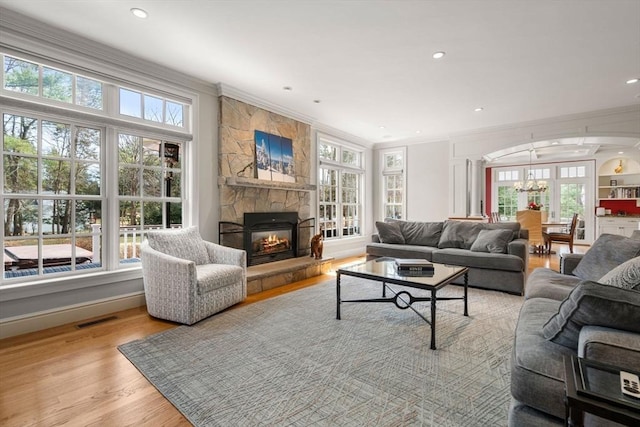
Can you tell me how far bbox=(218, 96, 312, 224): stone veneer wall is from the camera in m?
4.26

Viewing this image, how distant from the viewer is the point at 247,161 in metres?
4.57

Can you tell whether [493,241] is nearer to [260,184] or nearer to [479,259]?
[479,259]

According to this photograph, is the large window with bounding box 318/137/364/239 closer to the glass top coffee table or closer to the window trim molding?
the window trim molding

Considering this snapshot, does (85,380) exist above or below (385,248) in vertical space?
below

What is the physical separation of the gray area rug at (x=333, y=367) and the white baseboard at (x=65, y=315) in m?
0.95

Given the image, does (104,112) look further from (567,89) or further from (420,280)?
(567,89)

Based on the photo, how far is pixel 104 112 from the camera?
3.23 meters

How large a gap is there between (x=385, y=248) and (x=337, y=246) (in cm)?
167

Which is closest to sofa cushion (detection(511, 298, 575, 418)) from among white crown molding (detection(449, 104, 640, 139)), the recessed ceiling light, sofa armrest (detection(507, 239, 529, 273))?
sofa armrest (detection(507, 239, 529, 273))

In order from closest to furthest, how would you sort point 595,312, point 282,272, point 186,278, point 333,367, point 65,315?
point 595,312
point 333,367
point 186,278
point 65,315
point 282,272

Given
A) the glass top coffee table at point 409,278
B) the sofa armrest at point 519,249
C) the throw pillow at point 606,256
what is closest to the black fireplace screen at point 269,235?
the glass top coffee table at point 409,278

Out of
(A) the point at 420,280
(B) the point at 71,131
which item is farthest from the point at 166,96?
(A) the point at 420,280

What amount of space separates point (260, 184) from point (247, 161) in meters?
0.39

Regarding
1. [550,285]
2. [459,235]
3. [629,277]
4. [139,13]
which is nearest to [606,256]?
[550,285]
